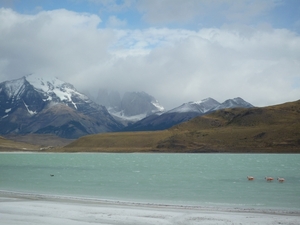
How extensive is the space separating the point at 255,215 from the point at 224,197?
43.6 ft

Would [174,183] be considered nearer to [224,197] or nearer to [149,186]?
[149,186]

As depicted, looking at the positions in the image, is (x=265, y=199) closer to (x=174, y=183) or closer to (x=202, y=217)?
(x=202, y=217)

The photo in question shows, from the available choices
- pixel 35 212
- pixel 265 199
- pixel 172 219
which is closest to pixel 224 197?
pixel 265 199

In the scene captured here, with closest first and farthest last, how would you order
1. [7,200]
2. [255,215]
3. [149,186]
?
[255,215]
[7,200]
[149,186]

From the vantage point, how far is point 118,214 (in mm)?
33188

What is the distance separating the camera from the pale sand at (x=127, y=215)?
1177 inches

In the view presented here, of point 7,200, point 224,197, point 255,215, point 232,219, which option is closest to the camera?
point 232,219

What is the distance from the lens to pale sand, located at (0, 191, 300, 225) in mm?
29906

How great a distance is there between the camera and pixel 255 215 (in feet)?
Result: 111

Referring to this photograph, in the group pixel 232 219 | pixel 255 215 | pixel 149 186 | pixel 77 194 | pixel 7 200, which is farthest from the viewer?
pixel 149 186

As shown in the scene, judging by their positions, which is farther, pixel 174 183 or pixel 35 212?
pixel 174 183

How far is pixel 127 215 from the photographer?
3288cm

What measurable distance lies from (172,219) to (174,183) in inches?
1249

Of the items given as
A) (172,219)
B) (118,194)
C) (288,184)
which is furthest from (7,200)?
(288,184)
